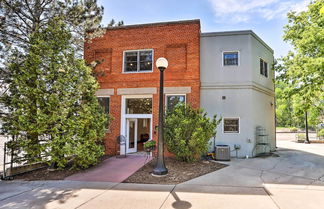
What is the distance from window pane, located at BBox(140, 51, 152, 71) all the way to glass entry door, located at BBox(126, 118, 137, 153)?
326 centimetres

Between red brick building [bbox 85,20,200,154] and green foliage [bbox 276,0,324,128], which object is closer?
green foliage [bbox 276,0,324,128]

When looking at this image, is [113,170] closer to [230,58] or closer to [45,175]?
[45,175]

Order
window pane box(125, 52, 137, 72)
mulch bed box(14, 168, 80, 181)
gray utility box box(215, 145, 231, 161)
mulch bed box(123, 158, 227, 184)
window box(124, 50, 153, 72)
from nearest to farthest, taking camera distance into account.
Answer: mulch bed box(123, 158, 227, 184) → mulch bed box(14, 168, 80, 181) → gray utility box box(215, 145, 231, 161) → window box(124, 50, 153, 72) → window pane box(125, 52, 137, 72)

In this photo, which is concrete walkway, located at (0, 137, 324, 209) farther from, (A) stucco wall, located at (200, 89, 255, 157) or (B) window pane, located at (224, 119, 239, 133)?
(B) window pane, located at (224, 119, 239, 133)

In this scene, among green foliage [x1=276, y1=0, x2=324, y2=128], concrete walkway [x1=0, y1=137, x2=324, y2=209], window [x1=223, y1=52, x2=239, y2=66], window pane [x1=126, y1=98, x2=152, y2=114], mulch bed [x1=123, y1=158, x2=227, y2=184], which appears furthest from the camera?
window pane [x1=126, y1=98, x2=152, y2=114]

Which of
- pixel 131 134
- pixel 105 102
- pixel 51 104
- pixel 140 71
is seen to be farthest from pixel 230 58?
pixel 51 104

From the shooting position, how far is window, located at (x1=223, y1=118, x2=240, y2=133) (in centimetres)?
1027

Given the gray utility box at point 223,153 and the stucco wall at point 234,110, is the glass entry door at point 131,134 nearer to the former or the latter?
the stucco wall at point 234,110

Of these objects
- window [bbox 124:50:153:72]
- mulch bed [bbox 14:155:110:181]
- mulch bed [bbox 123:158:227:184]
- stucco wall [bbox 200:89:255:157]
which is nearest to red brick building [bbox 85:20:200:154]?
window [bbox 124:50:153:72]

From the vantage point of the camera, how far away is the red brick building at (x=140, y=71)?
10430mm

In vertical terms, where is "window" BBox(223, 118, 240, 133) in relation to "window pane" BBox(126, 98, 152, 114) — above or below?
below

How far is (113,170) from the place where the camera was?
24.7 feet

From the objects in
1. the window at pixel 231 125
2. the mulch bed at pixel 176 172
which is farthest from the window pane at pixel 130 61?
the window at pixel 231 125

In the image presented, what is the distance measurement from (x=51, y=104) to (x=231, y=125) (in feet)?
29.7
